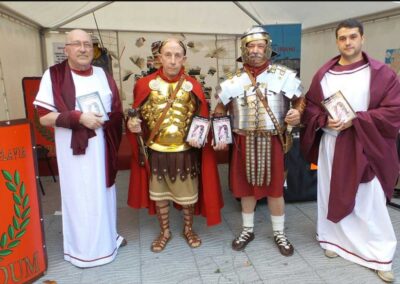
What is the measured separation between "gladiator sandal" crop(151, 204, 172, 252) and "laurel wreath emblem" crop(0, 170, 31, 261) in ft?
3.03

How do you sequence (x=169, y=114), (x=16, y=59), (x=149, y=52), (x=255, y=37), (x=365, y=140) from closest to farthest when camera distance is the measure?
(x=365, y=140) → (x=255, y=37) → (x=169, y=114) → (x=16, y=59) → (x=149, y=52)

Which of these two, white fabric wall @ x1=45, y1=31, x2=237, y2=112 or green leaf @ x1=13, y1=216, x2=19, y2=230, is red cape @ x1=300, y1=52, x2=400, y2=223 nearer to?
green leaf @ x1=13, y1=216, x2=19, y2=230

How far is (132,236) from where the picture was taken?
9.64 ft

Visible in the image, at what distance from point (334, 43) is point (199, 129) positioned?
315cm

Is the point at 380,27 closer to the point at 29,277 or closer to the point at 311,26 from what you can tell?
the point at 311,26

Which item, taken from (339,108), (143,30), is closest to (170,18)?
(143,30)

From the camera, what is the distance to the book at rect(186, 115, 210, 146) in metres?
2.36

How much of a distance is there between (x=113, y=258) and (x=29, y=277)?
0.55 meters

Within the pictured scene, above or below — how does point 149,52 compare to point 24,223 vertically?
above

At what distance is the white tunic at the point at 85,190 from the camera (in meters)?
2.24

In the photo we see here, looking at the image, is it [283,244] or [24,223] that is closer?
[24,223]

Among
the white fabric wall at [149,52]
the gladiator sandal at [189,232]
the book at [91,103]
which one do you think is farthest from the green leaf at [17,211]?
the white fabric wall at [149,52]

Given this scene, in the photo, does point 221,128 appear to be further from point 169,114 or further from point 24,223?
point 24,223

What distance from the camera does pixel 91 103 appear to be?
2.22 m
